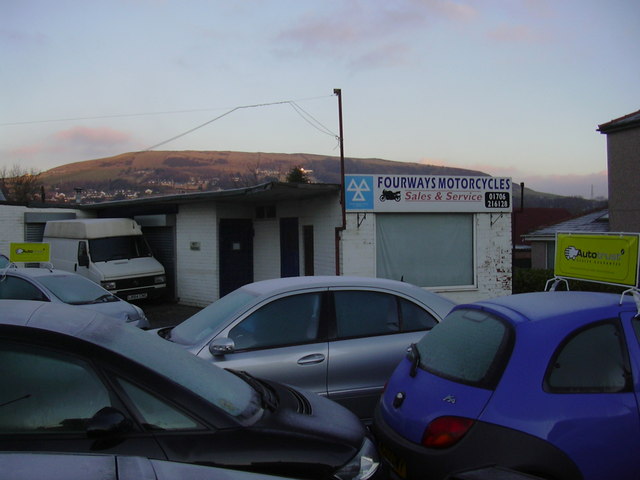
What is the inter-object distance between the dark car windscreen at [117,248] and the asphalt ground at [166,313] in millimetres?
1586

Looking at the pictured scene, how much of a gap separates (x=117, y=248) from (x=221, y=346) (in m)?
13.2

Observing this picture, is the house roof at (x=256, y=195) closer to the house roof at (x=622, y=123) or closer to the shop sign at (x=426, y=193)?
the shop sign at (x=426, y=193)

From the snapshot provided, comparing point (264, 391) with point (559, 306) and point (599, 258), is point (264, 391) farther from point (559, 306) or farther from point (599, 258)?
point (599, 258)

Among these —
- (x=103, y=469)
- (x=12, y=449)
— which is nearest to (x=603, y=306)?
(x=103, y=469)

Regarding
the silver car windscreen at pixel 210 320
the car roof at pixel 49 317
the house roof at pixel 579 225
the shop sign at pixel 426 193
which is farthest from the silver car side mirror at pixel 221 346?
the house roof at pixel 579 225

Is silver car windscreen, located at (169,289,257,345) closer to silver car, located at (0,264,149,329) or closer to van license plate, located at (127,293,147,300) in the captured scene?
silver car, located at (0,264,149,329)

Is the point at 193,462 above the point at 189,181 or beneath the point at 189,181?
beneath

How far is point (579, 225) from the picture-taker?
30.2 meters

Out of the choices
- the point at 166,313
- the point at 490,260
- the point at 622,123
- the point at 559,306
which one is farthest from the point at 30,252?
the point at 622,123

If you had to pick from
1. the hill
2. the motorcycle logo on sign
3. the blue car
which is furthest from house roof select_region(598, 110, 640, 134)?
the hill

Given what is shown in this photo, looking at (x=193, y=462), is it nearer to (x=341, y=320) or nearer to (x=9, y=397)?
(x=9, y=397)

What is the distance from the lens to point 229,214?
654 inches

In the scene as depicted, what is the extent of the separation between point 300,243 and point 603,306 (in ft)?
38.3

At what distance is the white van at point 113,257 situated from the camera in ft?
51.5
